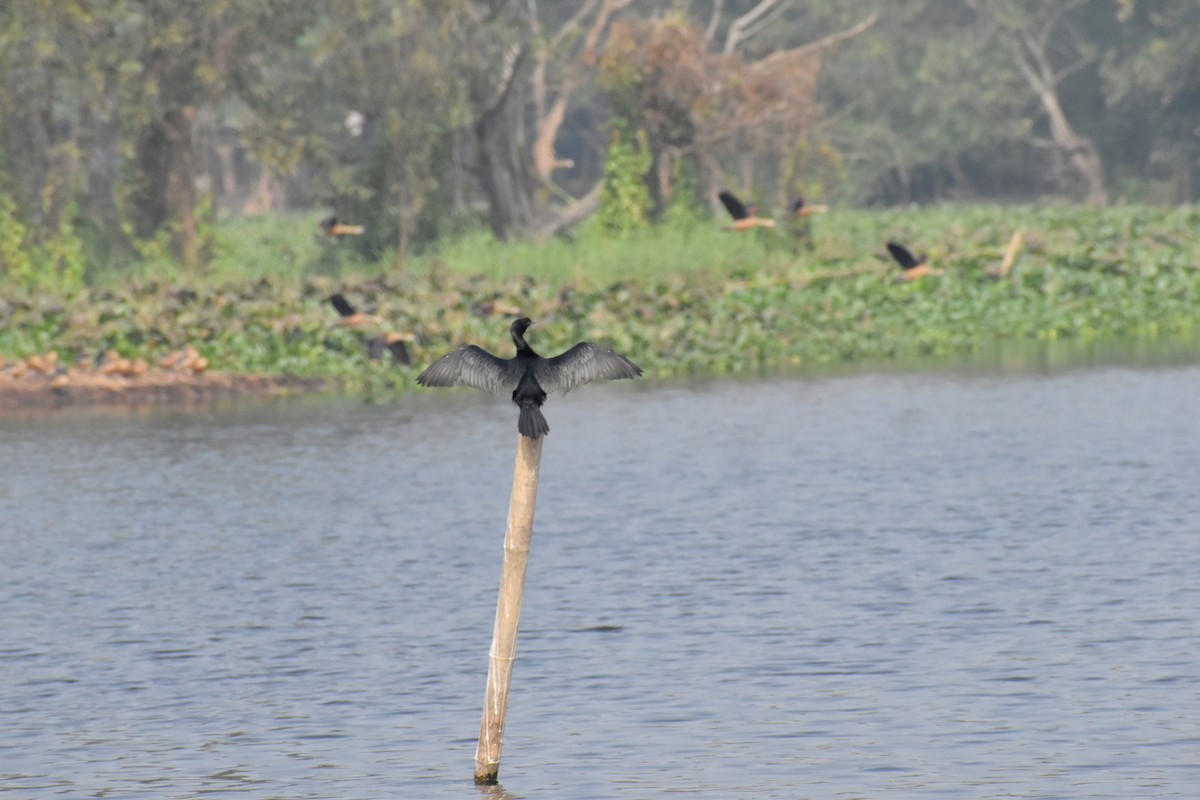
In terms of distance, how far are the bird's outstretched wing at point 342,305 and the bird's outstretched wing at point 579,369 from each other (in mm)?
23319

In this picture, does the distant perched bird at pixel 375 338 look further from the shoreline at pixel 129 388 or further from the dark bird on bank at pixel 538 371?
the dark bird on bank at pixel 538 371

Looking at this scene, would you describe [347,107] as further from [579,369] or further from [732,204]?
[579,369]

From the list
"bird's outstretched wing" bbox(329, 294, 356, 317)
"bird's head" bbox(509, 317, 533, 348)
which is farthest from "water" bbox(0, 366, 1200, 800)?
"bird's outstretched wing" bbox(329, 294, 356, 317)

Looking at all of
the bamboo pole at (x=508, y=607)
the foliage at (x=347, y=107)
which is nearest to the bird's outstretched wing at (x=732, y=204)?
the foliage at (x=347, y=107)

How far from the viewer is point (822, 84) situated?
276 ft

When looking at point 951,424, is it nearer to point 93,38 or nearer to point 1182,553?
point 1182,553

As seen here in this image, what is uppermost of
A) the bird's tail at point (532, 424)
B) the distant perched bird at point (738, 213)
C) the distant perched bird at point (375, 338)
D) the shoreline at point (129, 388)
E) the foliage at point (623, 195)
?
the foliage at point (623, 195)

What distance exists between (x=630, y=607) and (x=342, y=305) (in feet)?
57.0

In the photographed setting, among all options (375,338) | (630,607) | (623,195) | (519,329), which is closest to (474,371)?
(519,329)

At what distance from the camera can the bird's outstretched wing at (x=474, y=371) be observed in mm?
10602

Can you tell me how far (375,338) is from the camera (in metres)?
34.8

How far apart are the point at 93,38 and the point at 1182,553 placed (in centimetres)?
2926

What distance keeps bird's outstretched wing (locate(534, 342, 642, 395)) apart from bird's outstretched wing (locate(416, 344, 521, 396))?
149 mm

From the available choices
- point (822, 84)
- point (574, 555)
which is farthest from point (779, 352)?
point (822, 84)
